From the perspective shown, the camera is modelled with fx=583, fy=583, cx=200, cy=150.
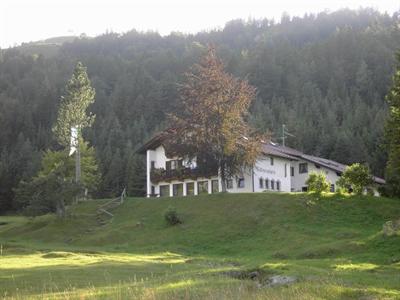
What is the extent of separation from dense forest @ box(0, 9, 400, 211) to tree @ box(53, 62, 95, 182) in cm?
2742

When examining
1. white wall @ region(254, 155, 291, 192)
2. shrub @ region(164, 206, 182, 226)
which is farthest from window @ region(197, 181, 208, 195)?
shrub @ region(164, 206, 182, 226)

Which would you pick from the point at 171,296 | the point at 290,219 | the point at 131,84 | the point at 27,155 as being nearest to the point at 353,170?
the point at 290,219

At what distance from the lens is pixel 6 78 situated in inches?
6713

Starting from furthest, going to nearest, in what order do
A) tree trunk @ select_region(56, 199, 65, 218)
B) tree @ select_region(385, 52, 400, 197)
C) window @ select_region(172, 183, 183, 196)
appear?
window @ select_region(172, 183, 183, 196) → tree trunk @ select_region(56, 199, 65, 218) → tree @ select_region(385, 52, 400, 197)

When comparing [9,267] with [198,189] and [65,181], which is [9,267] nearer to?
[65,181]

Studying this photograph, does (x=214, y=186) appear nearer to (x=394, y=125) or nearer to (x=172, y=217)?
(x=172, y=217)

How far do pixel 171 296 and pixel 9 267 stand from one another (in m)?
12.5

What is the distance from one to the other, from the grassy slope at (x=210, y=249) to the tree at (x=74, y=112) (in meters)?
8.74

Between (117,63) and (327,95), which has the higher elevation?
(117,63)

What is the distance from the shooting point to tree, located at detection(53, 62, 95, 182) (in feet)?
207

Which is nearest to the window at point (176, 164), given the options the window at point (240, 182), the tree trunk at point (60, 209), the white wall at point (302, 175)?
the window at point (240, 182)

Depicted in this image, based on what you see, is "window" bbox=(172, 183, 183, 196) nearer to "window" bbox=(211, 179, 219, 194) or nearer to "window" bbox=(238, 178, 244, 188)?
"window" bbox=(211, 179, 219, 194)

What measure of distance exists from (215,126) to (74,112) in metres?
20.9

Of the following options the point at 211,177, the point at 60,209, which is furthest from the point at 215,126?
the point at 60,209
